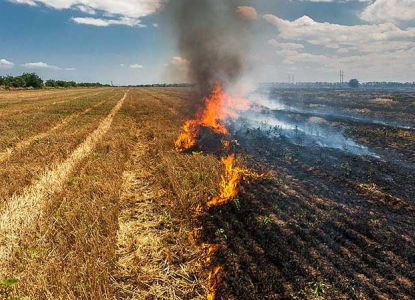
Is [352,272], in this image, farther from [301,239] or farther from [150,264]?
[150,264]

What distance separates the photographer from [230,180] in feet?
31.1

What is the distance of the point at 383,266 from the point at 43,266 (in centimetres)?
619

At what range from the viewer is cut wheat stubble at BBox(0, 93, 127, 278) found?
20.2 feet

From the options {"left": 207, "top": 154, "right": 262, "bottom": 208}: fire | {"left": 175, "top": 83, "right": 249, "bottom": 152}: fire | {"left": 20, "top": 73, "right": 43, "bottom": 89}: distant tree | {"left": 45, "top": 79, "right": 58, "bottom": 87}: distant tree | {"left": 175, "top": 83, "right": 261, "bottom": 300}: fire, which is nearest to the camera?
{"left": 175, "top": 83, "right": 261, "bottom": 300}: fire

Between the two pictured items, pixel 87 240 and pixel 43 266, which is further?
pixel 87 240

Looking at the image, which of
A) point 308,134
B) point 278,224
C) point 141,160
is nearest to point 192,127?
point 141,160

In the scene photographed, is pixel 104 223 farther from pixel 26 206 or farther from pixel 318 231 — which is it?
pixel 318 231

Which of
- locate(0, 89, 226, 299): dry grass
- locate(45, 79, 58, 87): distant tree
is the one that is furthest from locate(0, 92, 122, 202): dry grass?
locate(45, 79, 58, 87): distant tree

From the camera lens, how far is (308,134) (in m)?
20.2

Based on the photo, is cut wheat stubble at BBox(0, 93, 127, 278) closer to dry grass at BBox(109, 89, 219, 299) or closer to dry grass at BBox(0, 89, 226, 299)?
dry grass at BBox(0, 89, 226, 299)

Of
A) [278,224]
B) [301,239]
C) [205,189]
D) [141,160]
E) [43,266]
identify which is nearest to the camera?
[43,266]

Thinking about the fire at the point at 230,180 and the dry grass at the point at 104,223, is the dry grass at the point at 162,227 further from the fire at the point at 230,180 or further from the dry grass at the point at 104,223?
the fire at the point at 230,180

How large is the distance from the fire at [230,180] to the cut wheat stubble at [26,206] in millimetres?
4452

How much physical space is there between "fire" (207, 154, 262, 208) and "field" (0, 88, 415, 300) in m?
0.23
